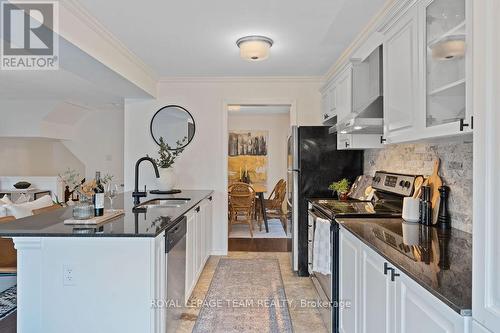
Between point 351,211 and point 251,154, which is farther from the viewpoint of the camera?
point 251,154

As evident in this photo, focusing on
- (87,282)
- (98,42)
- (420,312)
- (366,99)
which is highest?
(98,42)

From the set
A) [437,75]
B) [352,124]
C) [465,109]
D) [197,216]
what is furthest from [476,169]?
[197,216]

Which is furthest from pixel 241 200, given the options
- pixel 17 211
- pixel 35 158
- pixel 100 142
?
pixel 35 158

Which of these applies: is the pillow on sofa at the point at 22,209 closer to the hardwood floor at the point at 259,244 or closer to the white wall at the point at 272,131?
the hardwood floor at the point at 259,244

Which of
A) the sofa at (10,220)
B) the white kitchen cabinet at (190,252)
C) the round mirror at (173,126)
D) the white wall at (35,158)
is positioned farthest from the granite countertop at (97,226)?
the white wall at (35,158)

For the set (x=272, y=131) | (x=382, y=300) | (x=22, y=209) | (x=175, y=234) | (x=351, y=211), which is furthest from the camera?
(x=272, y=131)

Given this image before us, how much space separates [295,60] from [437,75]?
227 centimetres

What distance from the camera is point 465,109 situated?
1.42 meters

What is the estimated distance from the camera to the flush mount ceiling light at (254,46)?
306 centimetres

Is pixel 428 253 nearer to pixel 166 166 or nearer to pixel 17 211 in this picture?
pixel 166 166

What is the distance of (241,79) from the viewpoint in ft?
14.9

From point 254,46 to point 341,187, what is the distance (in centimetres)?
169

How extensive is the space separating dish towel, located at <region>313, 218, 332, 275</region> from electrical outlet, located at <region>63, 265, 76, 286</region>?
1.69 meters

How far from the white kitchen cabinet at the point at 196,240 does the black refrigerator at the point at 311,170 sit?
1.06 meters
